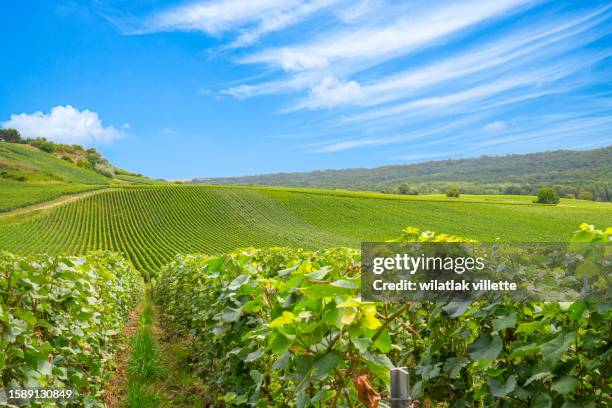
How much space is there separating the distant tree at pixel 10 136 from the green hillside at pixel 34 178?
19.4 meters

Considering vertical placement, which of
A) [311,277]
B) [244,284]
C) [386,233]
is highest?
[311,277]

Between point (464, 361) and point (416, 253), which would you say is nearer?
point (464, 361)

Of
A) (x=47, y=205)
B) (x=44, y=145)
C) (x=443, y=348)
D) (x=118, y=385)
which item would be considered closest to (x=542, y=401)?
(x=443, y=348)

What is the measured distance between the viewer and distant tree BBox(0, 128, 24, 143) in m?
143

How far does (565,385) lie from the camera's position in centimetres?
169

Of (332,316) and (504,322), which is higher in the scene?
(332,316)

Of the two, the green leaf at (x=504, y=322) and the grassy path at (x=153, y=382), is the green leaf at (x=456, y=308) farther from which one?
the grassy path at (x=153, y=382)

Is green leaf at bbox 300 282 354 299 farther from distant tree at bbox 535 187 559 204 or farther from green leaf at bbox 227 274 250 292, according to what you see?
distant tree at bbox 535 187 559 204

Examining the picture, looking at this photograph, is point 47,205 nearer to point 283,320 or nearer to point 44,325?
point 44,325

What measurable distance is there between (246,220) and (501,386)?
6651 centimetres

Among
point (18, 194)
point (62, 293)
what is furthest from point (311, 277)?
Answer: point (18, 194)

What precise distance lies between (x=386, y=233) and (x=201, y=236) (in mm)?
24987

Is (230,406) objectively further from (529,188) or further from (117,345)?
(529,188)

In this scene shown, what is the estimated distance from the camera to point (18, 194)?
74188 mm
